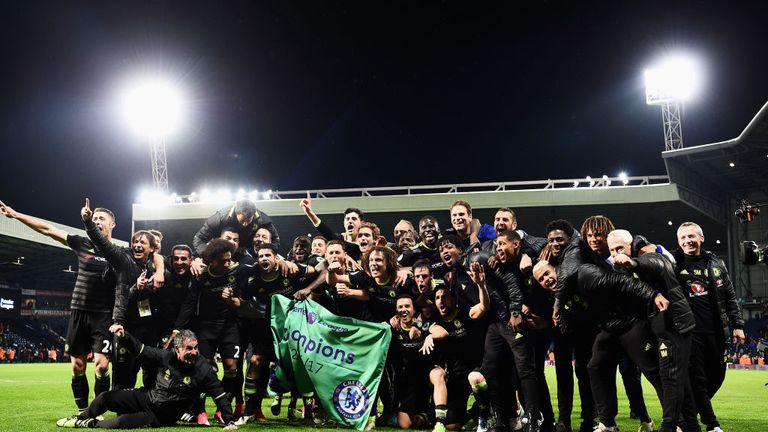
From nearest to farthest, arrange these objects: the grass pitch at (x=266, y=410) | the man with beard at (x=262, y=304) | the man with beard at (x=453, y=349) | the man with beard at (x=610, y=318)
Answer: the man with beard at (x=610, y=318) → the man with beard at (x=453, y=349) → the grass pitch at (x=266, y=410) → the man with beard at (x=262, y=304)

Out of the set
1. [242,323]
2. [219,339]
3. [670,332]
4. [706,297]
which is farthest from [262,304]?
[706,297]

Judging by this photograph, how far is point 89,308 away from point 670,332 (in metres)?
6.09

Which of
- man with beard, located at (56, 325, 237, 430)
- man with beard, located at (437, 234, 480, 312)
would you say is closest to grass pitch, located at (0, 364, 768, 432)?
man with beard, located at (56, 325, 237, 430)

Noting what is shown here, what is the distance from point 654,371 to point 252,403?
168 inches

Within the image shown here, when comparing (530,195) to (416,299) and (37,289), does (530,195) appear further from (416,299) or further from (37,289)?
(37,289)

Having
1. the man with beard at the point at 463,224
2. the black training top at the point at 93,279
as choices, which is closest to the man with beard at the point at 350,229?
the man with beard at the point at 463,224

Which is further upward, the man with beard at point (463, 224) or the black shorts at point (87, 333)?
the man with beard at point (463, 224)

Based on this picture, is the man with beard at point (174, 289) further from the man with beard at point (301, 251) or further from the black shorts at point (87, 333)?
the man with beard at point (301, 251)

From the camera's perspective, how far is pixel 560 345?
6.40 metres

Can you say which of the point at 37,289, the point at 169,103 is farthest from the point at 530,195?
the point at 37,289

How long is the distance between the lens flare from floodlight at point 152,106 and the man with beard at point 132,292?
113 ft

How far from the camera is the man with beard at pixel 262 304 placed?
294 inches

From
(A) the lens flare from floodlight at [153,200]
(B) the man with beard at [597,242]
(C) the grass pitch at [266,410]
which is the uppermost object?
(A) the lens flare from floodlight at [153,200]

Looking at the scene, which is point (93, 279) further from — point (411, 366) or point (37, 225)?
point (411, 366)
